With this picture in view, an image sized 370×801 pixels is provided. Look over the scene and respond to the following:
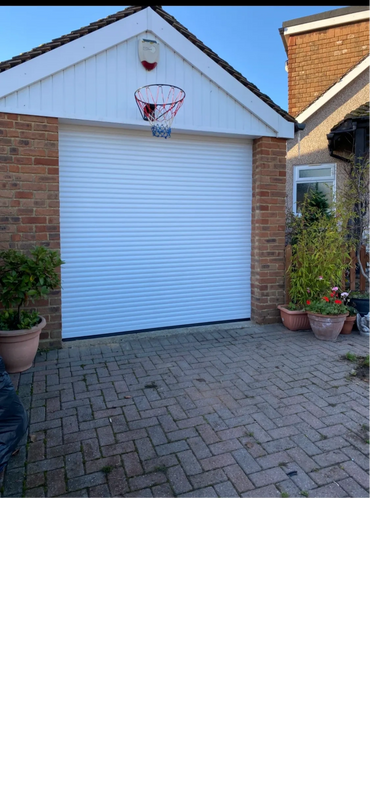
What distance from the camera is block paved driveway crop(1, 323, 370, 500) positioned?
2.98 metres

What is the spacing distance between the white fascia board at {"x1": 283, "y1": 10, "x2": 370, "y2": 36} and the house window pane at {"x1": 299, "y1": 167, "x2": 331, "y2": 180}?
3.65 m

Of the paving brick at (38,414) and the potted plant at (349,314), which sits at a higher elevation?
the potted plant at (349,314)

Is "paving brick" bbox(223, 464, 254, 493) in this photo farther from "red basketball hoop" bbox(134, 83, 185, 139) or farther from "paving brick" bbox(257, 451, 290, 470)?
"red basketball hoop" bbox(134, 83, 185, 139)

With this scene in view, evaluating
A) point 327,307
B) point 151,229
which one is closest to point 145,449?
point 327,307

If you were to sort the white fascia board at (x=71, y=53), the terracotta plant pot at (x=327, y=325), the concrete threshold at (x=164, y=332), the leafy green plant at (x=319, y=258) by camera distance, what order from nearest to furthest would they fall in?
the white fascia board at (x=71, y=53) → the terracotta plant pot at (x=327, y=325) → the concrete threshold at (x=164, y=332) → the leafy green plant at (x=319, y=258)

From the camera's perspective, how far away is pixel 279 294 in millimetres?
7129

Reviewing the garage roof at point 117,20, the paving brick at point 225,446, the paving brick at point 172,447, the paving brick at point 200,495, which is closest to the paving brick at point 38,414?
the paving brick at point 172,447

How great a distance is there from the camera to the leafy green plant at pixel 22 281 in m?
4.88

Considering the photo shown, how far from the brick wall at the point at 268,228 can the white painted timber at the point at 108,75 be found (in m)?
0.81

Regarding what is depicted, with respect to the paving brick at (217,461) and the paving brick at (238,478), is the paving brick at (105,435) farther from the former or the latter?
the paving brick at (238,478)

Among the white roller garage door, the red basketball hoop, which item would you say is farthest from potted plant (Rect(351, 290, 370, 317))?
the red basketball hoop
